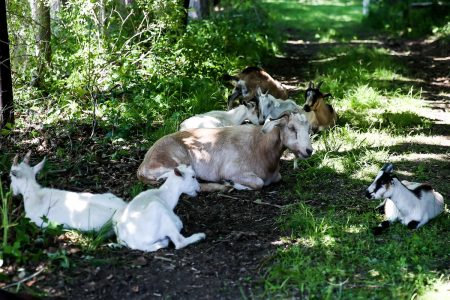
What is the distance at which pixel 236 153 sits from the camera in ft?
23.1

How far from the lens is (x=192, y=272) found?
483 centimetres

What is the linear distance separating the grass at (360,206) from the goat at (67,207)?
1.47m

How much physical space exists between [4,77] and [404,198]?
15.4 feet

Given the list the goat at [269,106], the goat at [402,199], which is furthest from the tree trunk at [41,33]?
the goat at [402,199]

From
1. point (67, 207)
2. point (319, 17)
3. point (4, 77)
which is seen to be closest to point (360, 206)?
point (67, 207)

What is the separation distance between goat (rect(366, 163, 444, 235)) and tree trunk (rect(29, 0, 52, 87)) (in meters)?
5.24

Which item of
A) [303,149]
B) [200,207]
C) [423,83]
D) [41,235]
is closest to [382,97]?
[423,83]

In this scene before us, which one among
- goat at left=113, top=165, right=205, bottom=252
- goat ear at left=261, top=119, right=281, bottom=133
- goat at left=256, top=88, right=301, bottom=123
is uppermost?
goat ear at left=261, top=119, right=281, bottom=133

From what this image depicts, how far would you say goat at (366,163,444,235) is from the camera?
5.71 m

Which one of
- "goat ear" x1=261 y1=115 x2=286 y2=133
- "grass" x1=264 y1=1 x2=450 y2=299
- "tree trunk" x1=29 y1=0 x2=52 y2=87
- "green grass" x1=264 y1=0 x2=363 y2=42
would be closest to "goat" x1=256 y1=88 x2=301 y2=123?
"grass" x1=264 y1=1 x2=450 y2=299

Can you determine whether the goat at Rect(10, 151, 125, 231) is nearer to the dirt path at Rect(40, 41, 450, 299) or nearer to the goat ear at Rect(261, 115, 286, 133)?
the dirt path at Rect(40, 41, 450, 299)

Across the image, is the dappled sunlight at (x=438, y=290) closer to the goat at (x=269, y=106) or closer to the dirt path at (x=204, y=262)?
the dirt path at (x=204, y=262)

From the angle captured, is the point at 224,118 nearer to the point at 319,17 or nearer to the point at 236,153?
the point at 236,153

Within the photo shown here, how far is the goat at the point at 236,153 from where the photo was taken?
6852 mm
